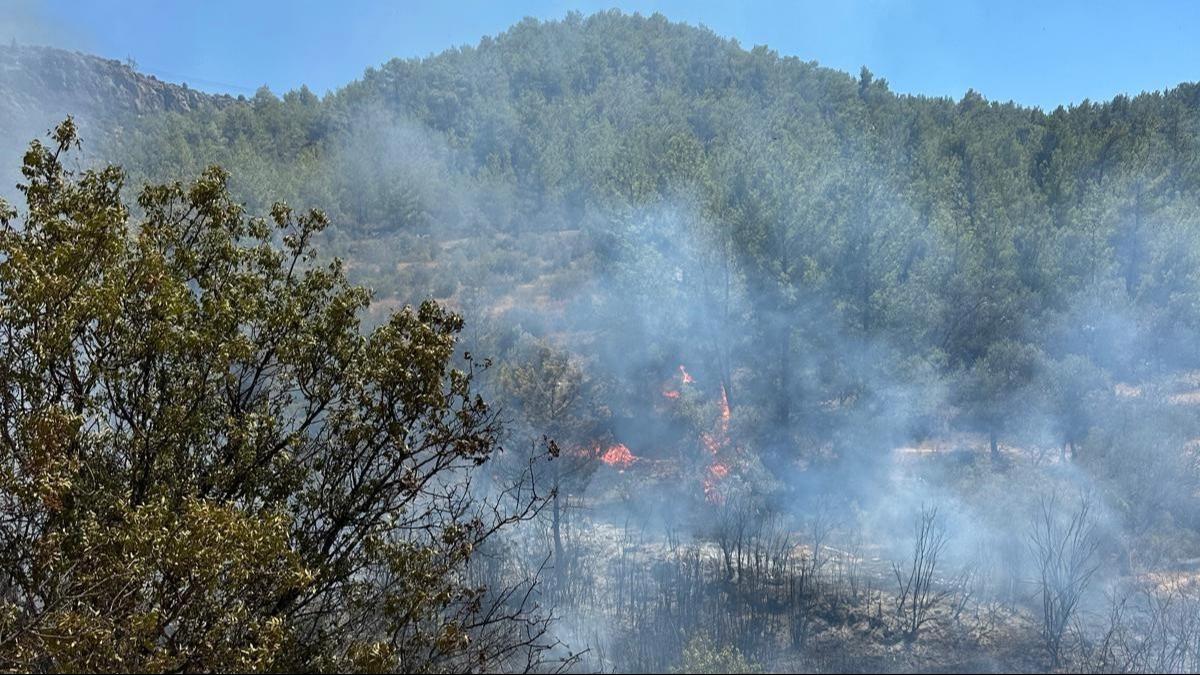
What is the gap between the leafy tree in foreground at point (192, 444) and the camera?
5.03 m

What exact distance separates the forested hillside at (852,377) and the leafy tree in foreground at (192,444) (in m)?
3.79

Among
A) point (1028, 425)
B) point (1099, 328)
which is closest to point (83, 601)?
point (1028, 425)

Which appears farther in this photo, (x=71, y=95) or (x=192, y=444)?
(x=71, y=95)

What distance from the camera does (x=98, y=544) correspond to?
501cm

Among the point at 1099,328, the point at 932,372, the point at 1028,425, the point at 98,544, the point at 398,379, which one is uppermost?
the point at 1099,328

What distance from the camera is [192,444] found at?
6.29 metres

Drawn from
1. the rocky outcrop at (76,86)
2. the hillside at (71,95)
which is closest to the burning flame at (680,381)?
the hillside at (71,95)

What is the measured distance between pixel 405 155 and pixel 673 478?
34645 millimetres

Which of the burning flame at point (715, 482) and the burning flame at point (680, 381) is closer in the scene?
the burning flame at point (715, 482)

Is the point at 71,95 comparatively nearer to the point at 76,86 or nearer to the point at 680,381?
the point at 76,86

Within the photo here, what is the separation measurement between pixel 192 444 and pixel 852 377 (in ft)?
67.2

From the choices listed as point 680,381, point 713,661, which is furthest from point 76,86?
point 713,661

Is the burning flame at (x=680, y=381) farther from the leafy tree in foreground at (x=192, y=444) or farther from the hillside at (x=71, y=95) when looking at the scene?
the hillside at (x=71, y=95)

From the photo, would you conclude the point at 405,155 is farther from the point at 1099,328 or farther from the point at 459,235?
the point at 1099,328
